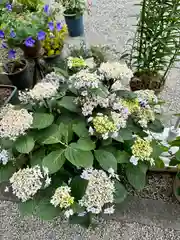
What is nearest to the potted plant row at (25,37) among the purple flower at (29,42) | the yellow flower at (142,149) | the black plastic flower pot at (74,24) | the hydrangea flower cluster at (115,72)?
the purple flower at (29,42)

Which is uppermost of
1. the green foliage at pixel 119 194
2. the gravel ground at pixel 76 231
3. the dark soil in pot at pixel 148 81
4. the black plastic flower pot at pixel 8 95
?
the green foliage at pixel 119 194

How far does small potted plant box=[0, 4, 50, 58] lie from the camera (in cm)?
167

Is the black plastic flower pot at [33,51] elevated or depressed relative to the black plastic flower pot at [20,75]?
elevated

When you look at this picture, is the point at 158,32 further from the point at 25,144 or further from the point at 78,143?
the point at 25,144

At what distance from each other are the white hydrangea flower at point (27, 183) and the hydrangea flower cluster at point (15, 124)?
131 millimetres

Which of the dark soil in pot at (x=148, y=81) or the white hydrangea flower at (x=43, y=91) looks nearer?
the white hydrangea flower at (x=43, y=91)

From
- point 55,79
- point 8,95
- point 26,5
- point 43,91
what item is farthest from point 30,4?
point 43,91

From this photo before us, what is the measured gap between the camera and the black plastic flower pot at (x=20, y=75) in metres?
2.02

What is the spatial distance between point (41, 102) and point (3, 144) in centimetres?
22

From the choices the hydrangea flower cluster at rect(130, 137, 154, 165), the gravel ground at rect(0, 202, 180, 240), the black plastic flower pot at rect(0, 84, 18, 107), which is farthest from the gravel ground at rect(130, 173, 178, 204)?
the black plastic flower pot at rect(0, 84, 18, 107)

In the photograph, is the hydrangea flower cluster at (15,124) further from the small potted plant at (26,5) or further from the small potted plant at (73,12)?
the small potted plant at (73,12)

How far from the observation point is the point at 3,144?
3.44ft

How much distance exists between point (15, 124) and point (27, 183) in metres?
0.21

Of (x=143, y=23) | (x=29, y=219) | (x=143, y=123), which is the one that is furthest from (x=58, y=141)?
(x=143, y=23)
